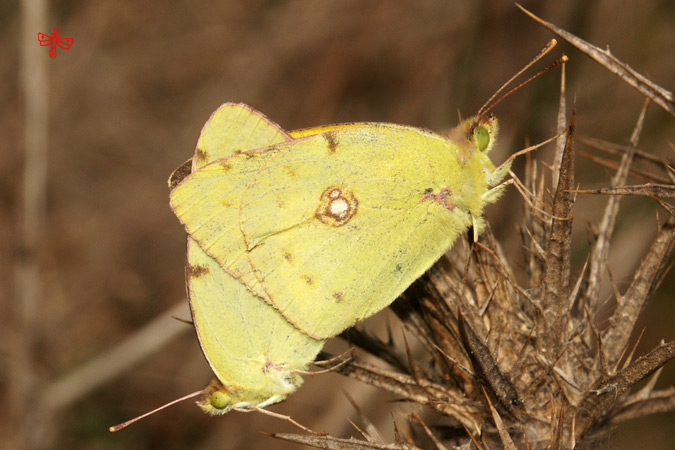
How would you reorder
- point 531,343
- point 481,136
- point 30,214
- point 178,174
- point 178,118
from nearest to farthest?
point 531,343, point 481,136, point 178,174, point 30,214, point 178,118

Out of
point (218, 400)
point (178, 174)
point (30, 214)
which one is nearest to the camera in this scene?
point (218, 400)

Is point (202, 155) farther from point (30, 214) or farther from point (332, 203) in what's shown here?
point (30, 214)

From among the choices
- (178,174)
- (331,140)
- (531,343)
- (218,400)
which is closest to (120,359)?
(218,400)

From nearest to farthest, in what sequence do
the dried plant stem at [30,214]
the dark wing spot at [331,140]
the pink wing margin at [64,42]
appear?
the dark wing spot at [331,140]
the dried plant stem at [30,214]
the pink wing margin at [64,42]

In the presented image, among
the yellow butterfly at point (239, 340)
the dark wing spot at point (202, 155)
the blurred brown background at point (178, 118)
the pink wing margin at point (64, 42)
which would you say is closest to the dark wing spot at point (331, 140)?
the yellow butterfly at point (239, 340)

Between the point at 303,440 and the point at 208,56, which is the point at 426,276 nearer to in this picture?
the point at 303,440

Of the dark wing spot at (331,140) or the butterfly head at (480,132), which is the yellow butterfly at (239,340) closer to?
the dark wing spot at (331,140)

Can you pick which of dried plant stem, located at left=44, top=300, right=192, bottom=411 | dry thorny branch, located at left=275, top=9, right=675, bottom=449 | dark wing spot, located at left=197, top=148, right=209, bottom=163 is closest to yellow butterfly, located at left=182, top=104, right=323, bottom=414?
dark wing spot, located at left=197, top=148, right=209, bottom=163
